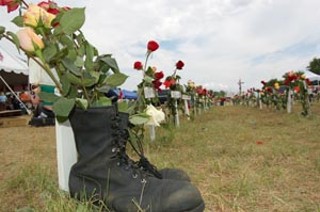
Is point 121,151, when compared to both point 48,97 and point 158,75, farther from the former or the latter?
point 158,75

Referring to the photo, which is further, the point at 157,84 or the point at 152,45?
the point at 157,84

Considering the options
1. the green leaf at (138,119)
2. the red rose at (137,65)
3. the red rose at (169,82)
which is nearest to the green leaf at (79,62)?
the green leaf at (138,119)

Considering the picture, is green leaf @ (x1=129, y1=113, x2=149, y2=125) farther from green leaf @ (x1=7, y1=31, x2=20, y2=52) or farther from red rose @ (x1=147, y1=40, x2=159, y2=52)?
red rose @ (x1=147, y1=40, x2=159, y2=52)

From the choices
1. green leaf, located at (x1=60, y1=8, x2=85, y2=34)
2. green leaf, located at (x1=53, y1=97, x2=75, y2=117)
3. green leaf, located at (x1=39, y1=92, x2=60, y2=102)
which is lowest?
green leaf, located at (x1=53, y1=97, x2=75, y2=117)

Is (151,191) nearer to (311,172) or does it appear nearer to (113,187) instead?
(113,187)

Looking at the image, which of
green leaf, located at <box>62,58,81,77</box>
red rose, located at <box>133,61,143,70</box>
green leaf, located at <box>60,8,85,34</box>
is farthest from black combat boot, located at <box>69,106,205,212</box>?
red rose, located at <box>133,61,143,70</box>

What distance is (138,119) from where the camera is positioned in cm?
127

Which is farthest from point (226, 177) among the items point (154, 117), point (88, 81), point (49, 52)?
point (49, 52)

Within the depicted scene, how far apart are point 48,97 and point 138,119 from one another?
1.04 feet

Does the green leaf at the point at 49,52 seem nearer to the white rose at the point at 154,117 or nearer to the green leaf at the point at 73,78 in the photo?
the green leaf at the point at 73,78

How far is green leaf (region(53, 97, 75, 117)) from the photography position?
3.51 feet

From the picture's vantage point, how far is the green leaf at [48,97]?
3.65 ft

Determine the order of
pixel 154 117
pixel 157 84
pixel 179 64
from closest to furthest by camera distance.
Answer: pixel 154 117
pixel 157 84
pixel 179 64

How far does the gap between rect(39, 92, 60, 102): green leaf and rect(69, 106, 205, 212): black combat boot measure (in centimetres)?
8
